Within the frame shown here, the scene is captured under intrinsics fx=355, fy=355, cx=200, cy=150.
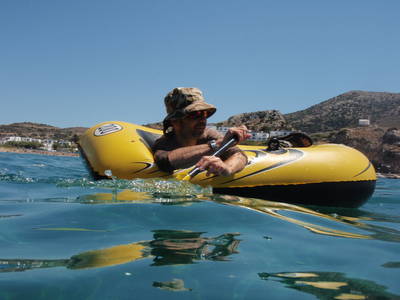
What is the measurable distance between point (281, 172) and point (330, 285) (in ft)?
9.69

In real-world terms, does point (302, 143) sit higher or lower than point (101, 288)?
higher

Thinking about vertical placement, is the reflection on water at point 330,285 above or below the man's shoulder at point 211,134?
below

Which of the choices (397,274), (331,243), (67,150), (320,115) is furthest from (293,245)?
(320,115)

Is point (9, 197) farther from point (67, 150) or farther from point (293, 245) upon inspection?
point (67, 150)

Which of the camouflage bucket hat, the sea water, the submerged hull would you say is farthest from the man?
the sea water

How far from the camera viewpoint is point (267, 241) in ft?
6.86

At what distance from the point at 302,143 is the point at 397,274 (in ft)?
13.0

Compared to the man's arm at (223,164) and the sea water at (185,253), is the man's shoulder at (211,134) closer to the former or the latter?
the man's arm at (223,164)

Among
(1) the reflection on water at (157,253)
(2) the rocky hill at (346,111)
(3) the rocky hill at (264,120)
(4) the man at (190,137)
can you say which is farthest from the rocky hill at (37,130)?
(1) the reflection on water at (157,253)

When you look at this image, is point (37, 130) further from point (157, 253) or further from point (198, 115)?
point (157, 253)

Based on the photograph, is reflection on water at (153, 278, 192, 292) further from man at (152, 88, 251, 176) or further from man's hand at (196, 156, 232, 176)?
man at (152, 88, 251, 176)

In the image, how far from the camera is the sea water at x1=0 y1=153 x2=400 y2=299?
4.42 feet

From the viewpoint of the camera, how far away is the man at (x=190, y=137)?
4141mm

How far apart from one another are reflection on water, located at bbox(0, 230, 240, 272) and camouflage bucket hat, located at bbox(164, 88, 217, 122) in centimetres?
233
